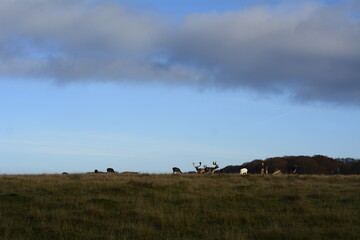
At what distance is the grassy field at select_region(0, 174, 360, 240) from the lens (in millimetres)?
12555

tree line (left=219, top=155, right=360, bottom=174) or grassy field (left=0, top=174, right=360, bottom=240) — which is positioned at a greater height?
tree line (left=219, top=155, right=360, bottom=174)

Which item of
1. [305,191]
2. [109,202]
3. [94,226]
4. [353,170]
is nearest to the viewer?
[94,226]

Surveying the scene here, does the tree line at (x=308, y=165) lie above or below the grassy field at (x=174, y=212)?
above

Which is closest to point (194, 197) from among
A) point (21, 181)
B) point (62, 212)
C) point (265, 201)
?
point (265, 201)

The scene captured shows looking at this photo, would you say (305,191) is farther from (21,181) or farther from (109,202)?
(21,181)

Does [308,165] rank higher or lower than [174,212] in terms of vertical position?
higher

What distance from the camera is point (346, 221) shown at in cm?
1423

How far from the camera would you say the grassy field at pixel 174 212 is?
1255cm

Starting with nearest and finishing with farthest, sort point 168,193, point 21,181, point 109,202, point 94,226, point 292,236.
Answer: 1. point 292,236
2. point 94,226
3. point 109,202
4. point 168,193
5. point 21,181

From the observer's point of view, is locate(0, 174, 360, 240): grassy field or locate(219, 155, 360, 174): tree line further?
locate(219, 155, 360, 174): tree line

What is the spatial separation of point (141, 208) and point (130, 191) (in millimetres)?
4612

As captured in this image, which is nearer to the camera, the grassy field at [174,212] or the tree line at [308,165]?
the grassy field at [174,212]

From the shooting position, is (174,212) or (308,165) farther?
(308,165)

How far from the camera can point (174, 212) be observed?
15469 mm
